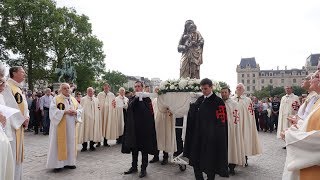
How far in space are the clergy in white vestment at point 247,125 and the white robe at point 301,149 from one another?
441cm

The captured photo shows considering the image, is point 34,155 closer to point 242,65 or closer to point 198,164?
point 198,164

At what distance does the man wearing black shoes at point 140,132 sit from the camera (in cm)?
651

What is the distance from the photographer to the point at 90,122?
10125 millimetres

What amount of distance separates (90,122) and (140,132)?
13.0ft

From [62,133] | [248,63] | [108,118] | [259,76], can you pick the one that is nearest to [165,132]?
[62,133]


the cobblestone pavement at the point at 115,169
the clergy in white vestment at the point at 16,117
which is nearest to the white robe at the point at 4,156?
the clergy in white vestment at the point at 16,117

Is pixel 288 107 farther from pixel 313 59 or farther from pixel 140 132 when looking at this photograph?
pixel 313 59

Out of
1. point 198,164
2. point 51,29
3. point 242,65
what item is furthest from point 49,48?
point 242,65

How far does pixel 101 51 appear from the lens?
43438mm

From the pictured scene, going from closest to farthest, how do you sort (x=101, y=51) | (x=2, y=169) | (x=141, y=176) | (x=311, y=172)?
(x=311, y=172)
(x=2, y=169)
(x=141, y=176)
(x=101, y=51)

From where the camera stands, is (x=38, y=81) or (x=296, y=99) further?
(x=38, y=81)

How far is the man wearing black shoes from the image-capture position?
6.51m

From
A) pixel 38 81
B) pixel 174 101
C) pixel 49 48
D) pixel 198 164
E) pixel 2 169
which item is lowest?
pixel 198 164

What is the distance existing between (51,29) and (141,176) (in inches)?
1301
